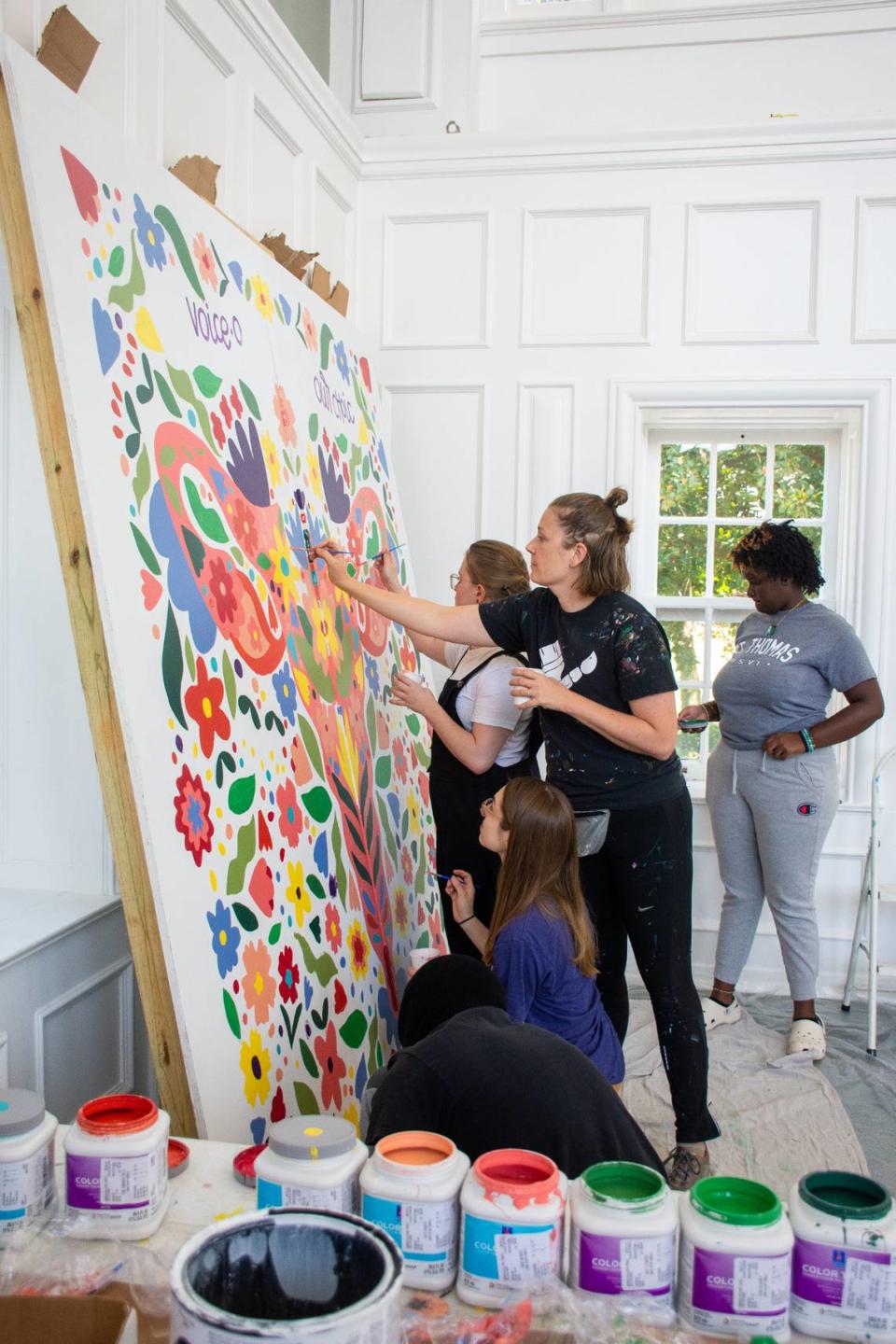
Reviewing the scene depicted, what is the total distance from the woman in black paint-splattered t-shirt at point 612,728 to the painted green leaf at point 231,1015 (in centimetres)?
78

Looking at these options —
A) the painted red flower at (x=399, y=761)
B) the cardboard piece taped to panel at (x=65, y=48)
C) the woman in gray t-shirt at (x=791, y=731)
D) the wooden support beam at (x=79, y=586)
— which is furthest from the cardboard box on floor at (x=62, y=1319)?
the woman in gray t-shirt at (x=791, y=731)

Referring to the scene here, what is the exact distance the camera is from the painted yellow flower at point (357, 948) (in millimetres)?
2244

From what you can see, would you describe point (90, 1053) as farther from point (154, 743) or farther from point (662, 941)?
point (662, 941)

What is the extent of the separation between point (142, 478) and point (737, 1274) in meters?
1.27

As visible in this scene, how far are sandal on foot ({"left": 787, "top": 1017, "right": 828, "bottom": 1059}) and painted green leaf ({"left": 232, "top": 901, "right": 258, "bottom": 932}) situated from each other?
210 centimetres

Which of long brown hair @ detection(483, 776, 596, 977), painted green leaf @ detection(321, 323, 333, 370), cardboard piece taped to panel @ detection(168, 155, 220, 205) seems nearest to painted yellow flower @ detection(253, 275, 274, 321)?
cardboard piece taped to panel @ detection(168, 155, 220, 205)

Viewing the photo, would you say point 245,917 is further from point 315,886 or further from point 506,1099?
point 506,1099

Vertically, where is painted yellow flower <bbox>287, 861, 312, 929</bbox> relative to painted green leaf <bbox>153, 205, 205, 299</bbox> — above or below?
below

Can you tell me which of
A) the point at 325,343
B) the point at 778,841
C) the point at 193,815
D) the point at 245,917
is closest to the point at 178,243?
the point at 325,343

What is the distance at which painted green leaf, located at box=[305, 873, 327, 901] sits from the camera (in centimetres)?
204

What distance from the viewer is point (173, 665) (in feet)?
5.30

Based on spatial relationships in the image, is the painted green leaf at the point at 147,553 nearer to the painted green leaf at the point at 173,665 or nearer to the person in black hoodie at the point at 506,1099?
the painted green leaf at the point at 173,665

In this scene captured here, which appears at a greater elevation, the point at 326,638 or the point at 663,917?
the point at 326,638

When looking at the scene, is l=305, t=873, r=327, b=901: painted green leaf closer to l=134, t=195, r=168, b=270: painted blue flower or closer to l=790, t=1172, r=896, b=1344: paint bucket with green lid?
l=134, t=195, r=168, b=270: painted blue flower
